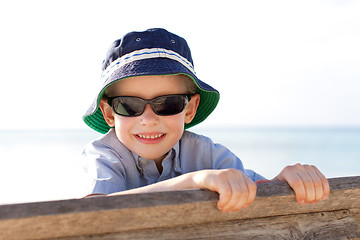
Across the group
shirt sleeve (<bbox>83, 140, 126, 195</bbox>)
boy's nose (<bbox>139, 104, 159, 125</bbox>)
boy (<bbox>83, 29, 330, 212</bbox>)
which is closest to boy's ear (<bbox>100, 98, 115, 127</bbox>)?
boy (<bbox>83, 29, 330, 212</bbox>)

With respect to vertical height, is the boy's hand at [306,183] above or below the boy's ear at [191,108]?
below

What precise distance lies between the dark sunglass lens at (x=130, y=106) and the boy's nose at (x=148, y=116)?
28mm

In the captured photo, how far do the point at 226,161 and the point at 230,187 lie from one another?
1.30 metres

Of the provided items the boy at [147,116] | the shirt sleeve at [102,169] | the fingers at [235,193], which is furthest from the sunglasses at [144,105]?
the fingers at [235,193]

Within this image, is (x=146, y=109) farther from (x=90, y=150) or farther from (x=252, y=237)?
(x=252, y=237)

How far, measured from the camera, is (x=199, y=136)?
3.10 meters

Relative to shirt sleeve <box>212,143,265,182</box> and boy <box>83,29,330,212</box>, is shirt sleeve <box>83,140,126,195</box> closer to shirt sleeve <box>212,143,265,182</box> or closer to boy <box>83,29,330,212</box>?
boy <box>83,29,330,212</box>

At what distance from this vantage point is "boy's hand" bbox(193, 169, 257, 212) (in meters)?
1.53

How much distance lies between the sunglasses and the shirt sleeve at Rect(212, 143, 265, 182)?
0.46 metres

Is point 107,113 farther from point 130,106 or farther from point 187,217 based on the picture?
point 187,217

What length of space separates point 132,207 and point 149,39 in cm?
159

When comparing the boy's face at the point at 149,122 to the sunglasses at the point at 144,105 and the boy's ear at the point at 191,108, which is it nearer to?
the sunglasses at the point at 144,105

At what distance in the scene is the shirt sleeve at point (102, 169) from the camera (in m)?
2.41

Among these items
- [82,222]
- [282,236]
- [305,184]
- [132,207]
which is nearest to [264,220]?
[282,236]
